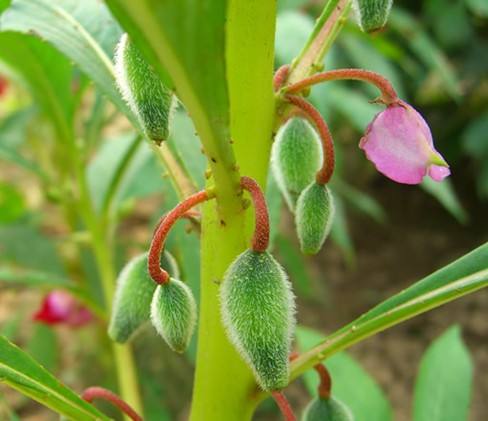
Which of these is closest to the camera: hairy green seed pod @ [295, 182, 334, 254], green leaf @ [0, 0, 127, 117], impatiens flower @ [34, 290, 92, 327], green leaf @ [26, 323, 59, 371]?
hairy green seed pod @ [295, 182, 334, 254]

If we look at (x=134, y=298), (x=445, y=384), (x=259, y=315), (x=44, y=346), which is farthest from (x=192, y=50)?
(x=44, y=346)

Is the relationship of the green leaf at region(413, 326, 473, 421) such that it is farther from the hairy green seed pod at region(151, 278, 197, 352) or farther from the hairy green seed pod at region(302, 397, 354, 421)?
the hairy green seed pod at region(151, 278, 197, 352)

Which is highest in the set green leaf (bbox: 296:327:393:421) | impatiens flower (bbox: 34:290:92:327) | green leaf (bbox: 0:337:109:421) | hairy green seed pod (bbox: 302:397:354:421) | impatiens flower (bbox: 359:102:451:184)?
impatiens flower (bbox: 359:102:451:184)

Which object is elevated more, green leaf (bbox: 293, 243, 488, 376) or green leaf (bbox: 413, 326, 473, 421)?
green leaf (bbox: 293, 243, 488, 376)

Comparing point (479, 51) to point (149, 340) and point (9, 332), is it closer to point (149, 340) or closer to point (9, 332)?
point (149, 340)

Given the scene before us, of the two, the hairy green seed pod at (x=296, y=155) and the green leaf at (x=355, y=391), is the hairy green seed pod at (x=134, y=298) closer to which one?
the hairy green seed pod at (x=296, y=155)

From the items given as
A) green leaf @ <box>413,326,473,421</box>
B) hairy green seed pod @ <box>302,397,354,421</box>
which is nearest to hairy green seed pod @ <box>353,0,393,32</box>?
hairy green seed pod @ <box>302,397,354,421</box>

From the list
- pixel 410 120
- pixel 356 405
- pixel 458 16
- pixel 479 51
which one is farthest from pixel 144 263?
pixel 479 51
